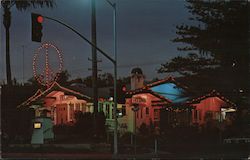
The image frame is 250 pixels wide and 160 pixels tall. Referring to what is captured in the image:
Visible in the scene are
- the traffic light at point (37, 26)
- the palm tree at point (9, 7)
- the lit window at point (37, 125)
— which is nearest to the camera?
the traffic light at point (37, 26)

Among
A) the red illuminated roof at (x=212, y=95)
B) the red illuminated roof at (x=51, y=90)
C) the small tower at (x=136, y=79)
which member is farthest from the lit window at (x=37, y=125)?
the red illuminated roof at (x=212, y=95)

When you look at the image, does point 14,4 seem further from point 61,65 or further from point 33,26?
point 33,26

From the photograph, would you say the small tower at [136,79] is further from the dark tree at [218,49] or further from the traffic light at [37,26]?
the traffic light at [37,26]

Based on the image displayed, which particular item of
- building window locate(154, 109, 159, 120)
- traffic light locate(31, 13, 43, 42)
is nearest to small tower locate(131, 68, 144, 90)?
building window locate(154, 109, 159, 120)

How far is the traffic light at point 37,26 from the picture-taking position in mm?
23247

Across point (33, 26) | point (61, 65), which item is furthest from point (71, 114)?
point (33, 26)

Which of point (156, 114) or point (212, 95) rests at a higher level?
point (212, 95)

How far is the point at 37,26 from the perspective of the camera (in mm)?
23516

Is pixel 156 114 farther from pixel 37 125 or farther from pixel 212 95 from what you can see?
pixel 37 125

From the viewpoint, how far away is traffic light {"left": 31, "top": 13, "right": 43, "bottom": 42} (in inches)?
915

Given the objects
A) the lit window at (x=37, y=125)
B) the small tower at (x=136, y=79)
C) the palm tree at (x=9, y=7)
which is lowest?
the lit window at (x=37, y=125)

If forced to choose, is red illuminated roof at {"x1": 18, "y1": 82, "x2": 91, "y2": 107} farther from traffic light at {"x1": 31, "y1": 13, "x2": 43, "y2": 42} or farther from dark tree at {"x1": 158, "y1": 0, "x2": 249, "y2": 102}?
traffic light at {"x1": 31, "y1": 13, "x2": 43, "y2": 42}

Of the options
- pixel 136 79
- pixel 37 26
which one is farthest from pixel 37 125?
pixel 136 79

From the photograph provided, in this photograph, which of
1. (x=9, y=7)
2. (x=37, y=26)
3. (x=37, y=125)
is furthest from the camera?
(x=9, y=7)
